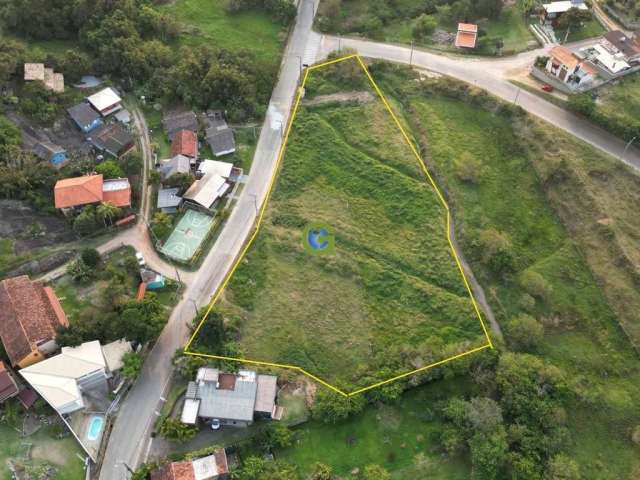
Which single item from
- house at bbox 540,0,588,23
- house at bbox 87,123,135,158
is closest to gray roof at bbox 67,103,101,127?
house at bbox 87,123,135,158

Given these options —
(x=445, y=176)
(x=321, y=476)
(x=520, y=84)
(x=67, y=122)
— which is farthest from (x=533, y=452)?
(x=67, y=122)

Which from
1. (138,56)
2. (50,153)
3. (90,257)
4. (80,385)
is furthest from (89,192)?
(138,56)

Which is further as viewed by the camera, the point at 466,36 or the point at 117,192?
the point at 466,36

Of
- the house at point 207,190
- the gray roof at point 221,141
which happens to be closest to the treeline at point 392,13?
the gray roof at point 221,141

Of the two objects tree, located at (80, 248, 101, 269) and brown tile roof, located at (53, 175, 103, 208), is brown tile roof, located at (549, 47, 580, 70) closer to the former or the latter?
brown tile roof, located at (53, 175, 103, 208)

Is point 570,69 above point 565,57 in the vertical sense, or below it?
below

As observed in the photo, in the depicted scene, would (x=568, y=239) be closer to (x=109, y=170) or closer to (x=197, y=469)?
(x=197, y=469)
